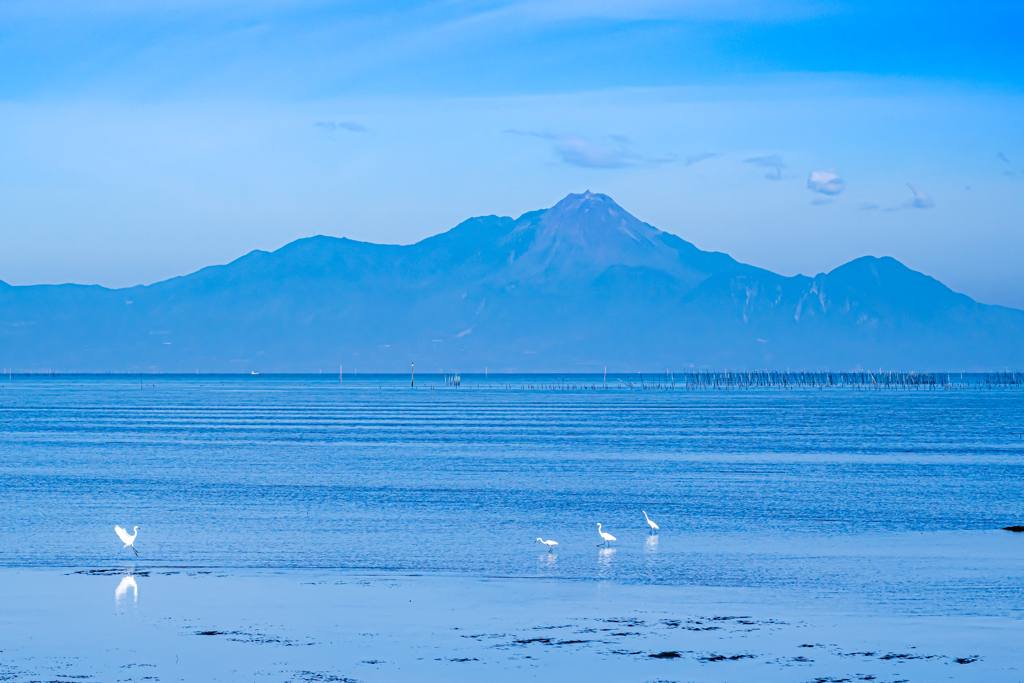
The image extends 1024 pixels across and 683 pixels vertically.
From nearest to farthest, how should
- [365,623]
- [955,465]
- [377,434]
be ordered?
[365,623] → [955,465] → [377,434]

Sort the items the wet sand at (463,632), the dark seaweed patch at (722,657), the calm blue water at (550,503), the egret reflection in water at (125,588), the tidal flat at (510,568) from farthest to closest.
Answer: the calm blue water at (550,503)
the egret reflection in water at (125,588)
the tidal flat at (510,568)
the dark seaweed patch at (722,657)
the wet sand at (463,632)

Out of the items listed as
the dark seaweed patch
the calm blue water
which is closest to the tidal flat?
the dark seaweed patch

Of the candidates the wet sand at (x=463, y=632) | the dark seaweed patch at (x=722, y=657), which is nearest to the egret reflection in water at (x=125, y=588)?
the wet sand at (x=463, y=632)

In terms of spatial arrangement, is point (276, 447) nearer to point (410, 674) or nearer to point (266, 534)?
point (266, 534)

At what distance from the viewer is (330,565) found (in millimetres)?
23656

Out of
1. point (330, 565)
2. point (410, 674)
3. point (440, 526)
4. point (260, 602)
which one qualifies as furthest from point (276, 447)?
point (410, 674)

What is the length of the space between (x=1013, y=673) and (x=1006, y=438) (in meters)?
62.0

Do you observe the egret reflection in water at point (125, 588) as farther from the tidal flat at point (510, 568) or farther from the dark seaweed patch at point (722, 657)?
the dark seaweed patch at point (722, 657)

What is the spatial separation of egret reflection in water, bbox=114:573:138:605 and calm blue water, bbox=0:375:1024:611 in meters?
2.10

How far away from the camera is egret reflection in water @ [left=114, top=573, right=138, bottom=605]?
774 inches

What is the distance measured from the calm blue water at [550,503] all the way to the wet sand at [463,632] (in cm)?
205

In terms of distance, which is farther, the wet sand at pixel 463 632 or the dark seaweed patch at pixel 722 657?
the dark seaweed patch at pixel 722 657

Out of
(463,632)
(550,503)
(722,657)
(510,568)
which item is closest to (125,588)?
(463,632)

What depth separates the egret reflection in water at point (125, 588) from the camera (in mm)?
19648
